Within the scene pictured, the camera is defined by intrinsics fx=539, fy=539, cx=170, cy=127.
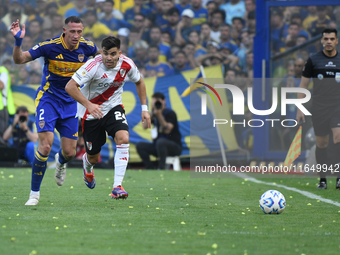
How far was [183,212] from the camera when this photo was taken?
611 cm

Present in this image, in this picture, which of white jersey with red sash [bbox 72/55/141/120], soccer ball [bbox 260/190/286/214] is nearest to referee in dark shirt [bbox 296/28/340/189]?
soccer ball [bbox 260/190/286/214]

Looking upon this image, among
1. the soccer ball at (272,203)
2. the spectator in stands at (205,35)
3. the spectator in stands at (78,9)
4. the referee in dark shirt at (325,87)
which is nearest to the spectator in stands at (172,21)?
the spectator in stands at (205,35)

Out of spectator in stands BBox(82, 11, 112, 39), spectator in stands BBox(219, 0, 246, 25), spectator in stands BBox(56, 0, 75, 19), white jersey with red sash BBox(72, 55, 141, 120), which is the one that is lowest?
white jersey with red sash BBox(72, 55, 141, 120)

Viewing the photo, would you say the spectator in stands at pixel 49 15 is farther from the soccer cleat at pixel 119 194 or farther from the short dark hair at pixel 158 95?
the soccer cleat at pixel 119 194

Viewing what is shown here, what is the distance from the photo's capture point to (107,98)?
7.20m

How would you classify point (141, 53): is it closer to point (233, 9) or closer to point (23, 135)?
point (233, 9)

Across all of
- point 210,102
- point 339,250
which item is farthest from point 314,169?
point 339,250

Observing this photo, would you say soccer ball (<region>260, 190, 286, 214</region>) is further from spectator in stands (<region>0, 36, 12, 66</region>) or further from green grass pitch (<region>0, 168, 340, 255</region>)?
spectator in stands (<region>0, 36, 12, 66</region>)

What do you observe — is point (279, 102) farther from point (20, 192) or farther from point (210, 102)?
point (20, 192)

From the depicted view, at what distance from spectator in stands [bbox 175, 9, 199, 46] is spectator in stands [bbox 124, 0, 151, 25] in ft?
3.62

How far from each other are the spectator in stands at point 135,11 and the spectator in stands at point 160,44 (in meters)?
0.66

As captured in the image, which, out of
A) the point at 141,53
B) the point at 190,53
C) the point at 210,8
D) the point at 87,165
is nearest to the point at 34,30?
the point at 141,53

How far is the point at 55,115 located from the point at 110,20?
31.5 feet

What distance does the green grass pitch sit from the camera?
413 cm
